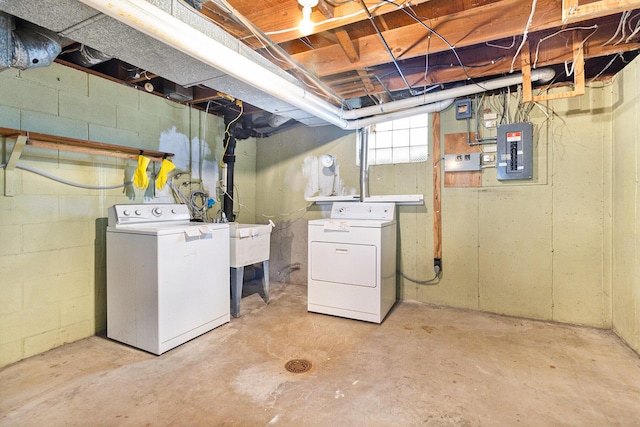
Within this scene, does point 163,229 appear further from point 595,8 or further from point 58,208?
point 595,8

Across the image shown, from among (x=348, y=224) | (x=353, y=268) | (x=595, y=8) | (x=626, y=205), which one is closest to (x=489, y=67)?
(x=595, y=8)

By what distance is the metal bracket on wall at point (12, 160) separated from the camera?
1.90 m

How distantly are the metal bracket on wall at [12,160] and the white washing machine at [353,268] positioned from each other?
2.11 metres

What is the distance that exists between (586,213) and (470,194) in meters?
0.90

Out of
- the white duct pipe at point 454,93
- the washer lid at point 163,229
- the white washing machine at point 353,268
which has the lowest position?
the white washing machine at point 353,268

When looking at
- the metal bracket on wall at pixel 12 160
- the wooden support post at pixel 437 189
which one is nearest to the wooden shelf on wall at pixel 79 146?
the metal bracket on wall at pixel 12 160

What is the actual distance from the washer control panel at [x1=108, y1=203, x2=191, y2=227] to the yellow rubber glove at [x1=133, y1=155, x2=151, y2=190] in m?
0.23

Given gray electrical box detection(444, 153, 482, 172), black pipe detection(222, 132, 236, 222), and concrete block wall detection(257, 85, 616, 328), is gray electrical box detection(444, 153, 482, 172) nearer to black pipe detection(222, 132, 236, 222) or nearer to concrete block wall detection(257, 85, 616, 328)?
concrete block wall detection(257, 85, 616, 328)

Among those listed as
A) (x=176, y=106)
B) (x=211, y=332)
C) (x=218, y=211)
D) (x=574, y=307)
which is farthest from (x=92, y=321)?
(x=574, y=307)

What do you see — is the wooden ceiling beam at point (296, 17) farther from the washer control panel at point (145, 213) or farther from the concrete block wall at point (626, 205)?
the concrete block wall at point (626, 205)

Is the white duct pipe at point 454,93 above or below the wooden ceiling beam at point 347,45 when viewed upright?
below

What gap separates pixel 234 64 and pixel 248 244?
5.31ft

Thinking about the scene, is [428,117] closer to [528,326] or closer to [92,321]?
[528,326]

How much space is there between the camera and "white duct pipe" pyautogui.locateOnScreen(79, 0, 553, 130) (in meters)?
1.31
